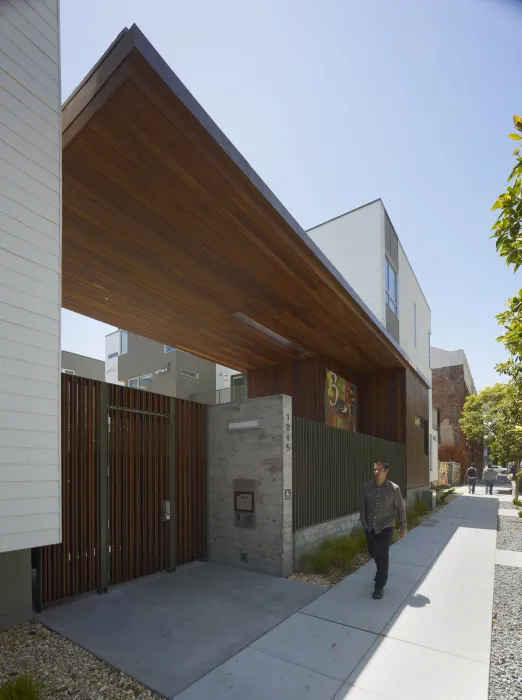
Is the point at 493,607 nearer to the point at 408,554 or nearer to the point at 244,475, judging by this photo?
the point at 408,554

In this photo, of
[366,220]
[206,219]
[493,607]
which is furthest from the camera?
[366,220]

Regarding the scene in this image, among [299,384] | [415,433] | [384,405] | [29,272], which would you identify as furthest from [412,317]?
[29,272]

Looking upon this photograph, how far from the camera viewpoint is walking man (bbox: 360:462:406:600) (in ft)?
20.0

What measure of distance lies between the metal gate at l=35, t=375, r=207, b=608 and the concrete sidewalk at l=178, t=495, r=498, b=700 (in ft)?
8.52

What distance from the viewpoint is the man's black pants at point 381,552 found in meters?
6.05

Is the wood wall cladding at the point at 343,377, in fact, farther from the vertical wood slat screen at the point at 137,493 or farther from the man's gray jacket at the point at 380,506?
the vertical wood slat screen at the point at 137,493

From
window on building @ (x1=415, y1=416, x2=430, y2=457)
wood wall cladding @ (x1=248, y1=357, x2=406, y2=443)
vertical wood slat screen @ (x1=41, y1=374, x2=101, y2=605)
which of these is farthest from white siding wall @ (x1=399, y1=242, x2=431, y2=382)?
vertical wood slat screen @ (x1=41, y1=374, x2=101, y2=605)

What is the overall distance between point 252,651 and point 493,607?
11.3 ft

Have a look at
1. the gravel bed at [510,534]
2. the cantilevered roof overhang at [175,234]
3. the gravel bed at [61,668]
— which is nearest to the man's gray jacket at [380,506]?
the gravel bed at [61,668]

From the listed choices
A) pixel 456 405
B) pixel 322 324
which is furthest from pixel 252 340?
pixel 456 405

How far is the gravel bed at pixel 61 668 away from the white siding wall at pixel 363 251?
45.2ft

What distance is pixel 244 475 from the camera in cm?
762

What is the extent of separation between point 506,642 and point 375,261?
1357 centimetres

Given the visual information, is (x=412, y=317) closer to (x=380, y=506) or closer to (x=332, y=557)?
(x=332, y=557)
